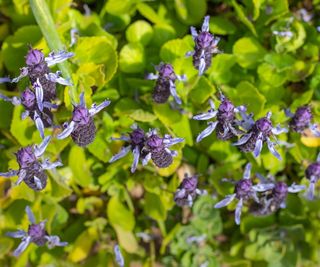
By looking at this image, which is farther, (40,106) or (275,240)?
(275,240)

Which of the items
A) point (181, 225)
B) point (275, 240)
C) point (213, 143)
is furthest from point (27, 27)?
point (275, 240)

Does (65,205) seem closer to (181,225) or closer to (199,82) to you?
(181,225)

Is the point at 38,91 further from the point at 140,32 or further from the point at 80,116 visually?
the point at 140,32

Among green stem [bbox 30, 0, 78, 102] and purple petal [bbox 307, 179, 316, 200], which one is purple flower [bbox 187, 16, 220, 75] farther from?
purple petal [bbox 307, 179, 316, 200]

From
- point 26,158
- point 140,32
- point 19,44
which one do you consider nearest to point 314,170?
point 140,32

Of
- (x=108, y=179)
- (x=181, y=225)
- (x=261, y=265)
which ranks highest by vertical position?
(x=108, y=179)

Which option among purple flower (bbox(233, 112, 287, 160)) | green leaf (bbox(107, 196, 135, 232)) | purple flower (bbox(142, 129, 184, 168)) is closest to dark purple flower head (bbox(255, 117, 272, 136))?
purple flower (bbox(233, 112, 287, 160))
